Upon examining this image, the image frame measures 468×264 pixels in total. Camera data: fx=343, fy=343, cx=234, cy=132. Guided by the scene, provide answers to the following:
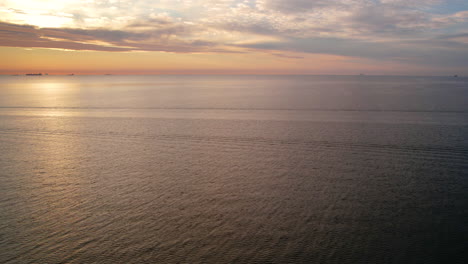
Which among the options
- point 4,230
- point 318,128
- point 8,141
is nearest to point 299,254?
point 4,230

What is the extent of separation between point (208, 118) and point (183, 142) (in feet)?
27.9

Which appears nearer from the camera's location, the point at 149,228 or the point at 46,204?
the point at 149,228

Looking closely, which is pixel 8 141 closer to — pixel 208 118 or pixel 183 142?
pixel 183 142

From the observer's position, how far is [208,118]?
81.9ft

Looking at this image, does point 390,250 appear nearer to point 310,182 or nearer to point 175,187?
point 310,182

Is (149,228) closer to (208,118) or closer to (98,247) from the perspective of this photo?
(98,247)

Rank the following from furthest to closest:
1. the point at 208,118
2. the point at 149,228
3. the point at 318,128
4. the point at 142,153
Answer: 1. the point at 208,118
2. the point at 318,128
3. the point at 142,153
4. the point at 149,228

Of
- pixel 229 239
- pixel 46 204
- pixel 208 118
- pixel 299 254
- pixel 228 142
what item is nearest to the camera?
pixel 299 254

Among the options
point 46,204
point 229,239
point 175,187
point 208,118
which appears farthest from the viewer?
point 208,118

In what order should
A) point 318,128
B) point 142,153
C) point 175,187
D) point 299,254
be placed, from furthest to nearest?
point 318,128 → point 142,153 → point 175,187 → point 299,254

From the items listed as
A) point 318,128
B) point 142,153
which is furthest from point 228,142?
point 318,128

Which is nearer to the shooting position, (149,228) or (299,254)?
(299,254)

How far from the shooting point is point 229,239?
23.2ft

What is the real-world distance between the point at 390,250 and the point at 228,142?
1055 cm
